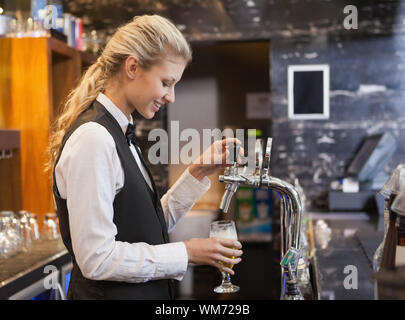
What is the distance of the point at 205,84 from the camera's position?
217 inches

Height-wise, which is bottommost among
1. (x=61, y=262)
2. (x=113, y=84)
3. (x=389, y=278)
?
(x=61, y=262)

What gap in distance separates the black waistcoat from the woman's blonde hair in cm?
8

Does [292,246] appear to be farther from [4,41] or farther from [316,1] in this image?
[316,1]

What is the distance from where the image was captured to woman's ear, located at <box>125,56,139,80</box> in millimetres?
1461

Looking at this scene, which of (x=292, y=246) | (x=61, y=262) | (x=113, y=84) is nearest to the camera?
(x=292, y=246)

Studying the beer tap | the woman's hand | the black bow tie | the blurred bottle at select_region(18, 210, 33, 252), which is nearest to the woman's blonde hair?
the black bow tie

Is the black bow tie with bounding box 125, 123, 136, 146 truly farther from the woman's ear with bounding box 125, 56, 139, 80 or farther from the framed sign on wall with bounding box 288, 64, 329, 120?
the framed sign on wall with bounding box 288, 64, 329, 120

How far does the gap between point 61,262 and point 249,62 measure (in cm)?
347

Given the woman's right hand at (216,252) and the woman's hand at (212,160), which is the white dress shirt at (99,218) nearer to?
the woman's right hand at (216,252)

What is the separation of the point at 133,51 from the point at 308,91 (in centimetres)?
292

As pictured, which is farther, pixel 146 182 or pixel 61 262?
pixel 61 262

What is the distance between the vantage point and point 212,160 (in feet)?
5.34
